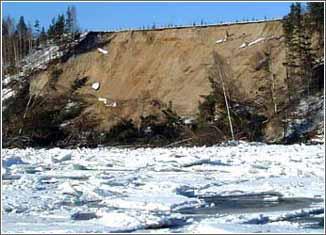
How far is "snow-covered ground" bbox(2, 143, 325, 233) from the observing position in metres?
6.99

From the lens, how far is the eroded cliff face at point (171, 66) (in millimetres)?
44031

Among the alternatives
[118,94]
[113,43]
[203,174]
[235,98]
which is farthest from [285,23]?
[203,174]

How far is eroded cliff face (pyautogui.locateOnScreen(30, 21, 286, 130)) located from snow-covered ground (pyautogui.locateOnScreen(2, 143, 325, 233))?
81.5 ft

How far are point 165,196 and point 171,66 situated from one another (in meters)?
43.5

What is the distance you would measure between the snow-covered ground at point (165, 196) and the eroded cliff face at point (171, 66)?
2486 centimetres

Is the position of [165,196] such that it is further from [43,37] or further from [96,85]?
[43,37]

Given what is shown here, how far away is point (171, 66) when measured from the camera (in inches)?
2076

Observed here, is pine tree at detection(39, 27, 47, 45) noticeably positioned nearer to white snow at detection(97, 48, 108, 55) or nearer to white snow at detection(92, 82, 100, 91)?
white snow at detection(97, 48, 108, 55)

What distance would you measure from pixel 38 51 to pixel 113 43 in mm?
6941

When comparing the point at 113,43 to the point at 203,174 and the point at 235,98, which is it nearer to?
the point at 235,98

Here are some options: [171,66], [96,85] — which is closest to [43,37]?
[96,85]

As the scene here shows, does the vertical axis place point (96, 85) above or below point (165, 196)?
above

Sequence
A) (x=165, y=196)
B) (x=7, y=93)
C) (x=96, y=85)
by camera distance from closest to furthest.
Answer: (x=165, y=196)
(x=7, y=93)
(x=96, y=85)

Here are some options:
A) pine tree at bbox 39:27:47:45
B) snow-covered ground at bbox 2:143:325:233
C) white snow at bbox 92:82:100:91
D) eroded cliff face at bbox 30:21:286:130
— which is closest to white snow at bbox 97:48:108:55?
eroded cliff face at bbox 30:21:286:130
